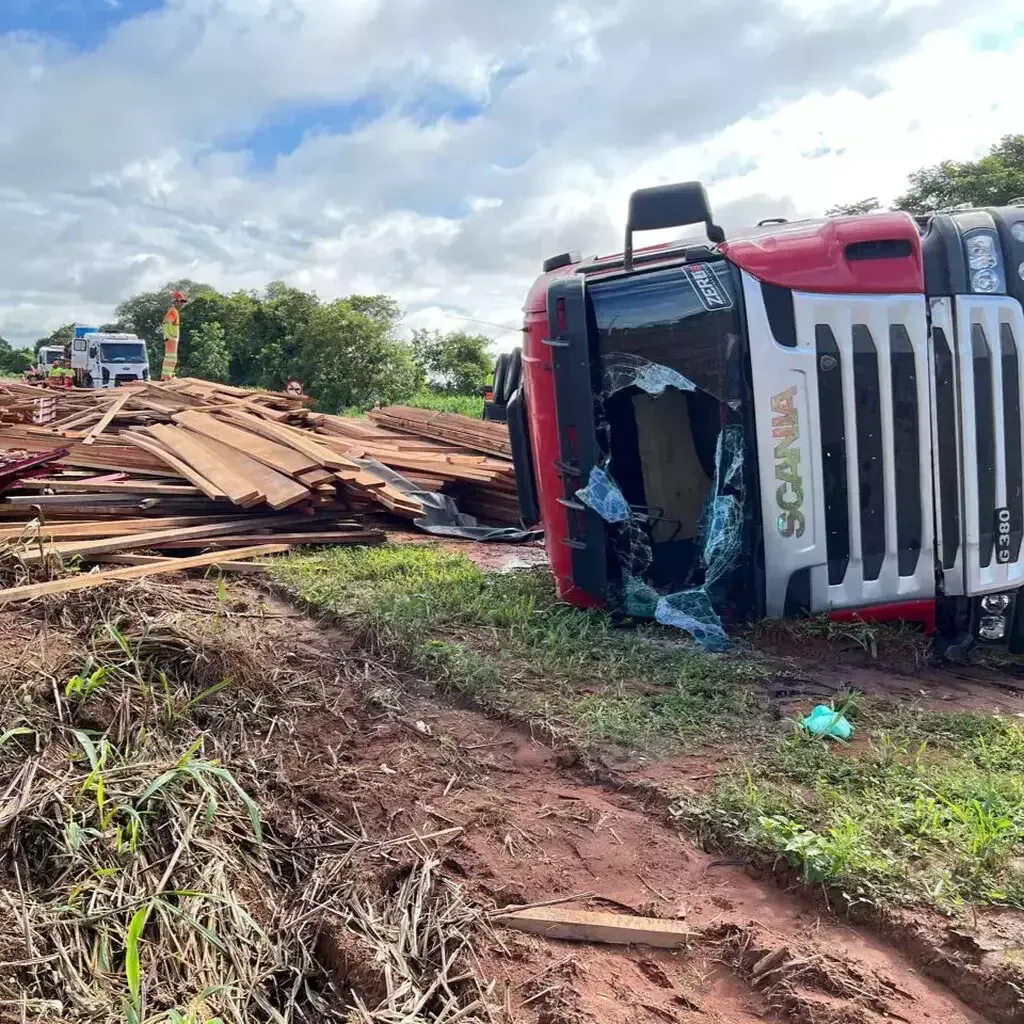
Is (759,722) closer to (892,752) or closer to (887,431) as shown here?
(892,752)

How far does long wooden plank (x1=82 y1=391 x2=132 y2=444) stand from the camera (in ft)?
32.5

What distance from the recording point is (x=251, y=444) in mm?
8719

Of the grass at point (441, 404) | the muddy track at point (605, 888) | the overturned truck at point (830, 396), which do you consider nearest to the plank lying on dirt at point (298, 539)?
the overturned truck at point (830, 396)

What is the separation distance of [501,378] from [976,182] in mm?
18515

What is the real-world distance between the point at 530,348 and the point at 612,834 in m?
2.90

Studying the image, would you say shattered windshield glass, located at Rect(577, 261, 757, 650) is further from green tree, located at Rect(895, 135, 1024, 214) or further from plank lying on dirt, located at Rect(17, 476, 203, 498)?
green tree, located at Rect(895, 135, 1024, 214)

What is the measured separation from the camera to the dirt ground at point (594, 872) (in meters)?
2.18

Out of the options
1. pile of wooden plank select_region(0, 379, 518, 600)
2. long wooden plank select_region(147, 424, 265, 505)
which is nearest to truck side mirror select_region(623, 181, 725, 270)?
pile of wooden plank select_region(0, 379, 518, 600)

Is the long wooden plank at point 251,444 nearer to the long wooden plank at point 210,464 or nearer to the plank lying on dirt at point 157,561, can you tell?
the long wooden plank at point 210,464

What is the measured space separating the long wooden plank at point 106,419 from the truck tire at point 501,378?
5.06 m

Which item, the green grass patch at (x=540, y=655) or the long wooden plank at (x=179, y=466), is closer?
the green grass patch at (x=540, y=655)

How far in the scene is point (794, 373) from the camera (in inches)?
173

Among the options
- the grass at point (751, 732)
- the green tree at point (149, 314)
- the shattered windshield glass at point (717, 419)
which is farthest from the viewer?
the green tree at point (149, 314)

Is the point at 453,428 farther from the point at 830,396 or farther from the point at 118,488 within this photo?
the point at 830,396
